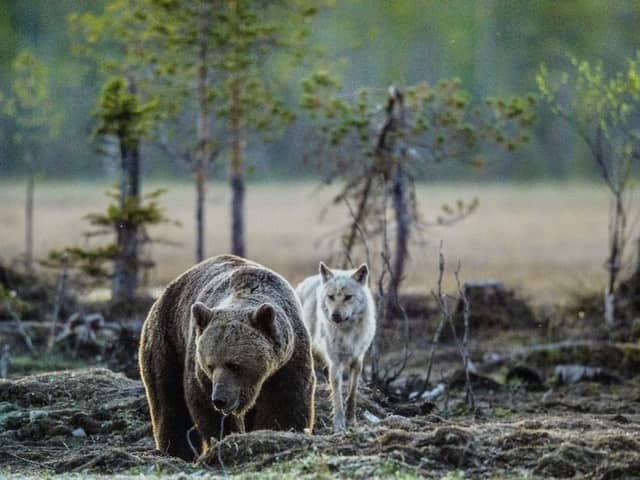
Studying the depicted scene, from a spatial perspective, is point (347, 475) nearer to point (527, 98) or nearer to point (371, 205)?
point (371, 205)

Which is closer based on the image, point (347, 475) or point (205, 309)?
point (347, 475)

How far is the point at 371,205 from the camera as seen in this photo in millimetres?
20344

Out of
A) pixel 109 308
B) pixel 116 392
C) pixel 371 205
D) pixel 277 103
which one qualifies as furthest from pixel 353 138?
pixel 116 392

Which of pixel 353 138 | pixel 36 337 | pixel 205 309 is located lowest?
pixel 36 337

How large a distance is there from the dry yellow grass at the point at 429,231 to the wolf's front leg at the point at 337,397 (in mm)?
7480

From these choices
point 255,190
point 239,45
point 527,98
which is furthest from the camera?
point 255,190

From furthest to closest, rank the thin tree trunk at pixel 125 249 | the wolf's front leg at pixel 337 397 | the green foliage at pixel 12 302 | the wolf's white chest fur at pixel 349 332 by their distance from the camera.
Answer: the thin tree trunk at pixel 125 249
the green foliage at pixel 12 302
the wolf's white chest fur at pixel 349 332
the wolf's front leg at pixel 337 397

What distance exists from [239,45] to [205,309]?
14.5 meters

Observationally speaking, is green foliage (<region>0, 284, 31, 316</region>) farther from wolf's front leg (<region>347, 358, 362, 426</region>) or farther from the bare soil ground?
wolf's front leg (<region>347, 358, 362, 426</region>)

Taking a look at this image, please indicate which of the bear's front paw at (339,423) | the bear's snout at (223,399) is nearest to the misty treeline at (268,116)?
the bear's front paw at (339,423)

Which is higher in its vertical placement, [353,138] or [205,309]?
[353,138]

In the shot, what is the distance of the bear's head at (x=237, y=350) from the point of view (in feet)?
28.5

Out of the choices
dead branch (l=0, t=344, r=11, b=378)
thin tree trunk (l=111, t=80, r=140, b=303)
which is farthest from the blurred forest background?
dead branch (l=0, t=344, r=11, b=378)

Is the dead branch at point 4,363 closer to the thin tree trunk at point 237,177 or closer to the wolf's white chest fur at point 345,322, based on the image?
the wolf's white chest fur at point 345,322
